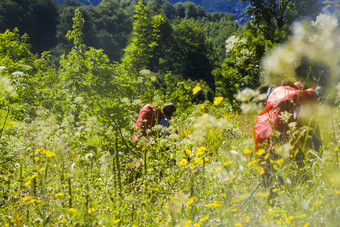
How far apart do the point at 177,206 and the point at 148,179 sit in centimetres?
103

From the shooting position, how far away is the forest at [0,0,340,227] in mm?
1913

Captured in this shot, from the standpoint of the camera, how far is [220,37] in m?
65.1

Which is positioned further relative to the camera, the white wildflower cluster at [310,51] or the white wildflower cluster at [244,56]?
the white wildflower cluster at [244,56]

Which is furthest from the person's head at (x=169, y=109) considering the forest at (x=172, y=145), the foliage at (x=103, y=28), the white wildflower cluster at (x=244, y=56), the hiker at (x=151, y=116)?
the foliage at (x=103, y=28)

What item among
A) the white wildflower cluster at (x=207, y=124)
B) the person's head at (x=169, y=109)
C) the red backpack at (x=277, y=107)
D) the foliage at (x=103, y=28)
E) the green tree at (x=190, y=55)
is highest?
the foliage at (x=103, y=28)

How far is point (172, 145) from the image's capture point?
12.7 ft

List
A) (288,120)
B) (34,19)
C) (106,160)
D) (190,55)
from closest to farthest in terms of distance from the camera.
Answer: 1. (106,160)
2. (288,120)
3. (190,55)
4. (34,19)

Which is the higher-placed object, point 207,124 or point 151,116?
point 151,116

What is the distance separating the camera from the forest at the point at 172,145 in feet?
6.28

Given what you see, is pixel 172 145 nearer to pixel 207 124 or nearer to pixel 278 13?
pixel 207 124

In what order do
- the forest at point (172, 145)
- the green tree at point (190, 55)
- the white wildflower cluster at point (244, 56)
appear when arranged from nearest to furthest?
the forest at point (172, 145), the white wildflower cluster at point (244, 56), the green tree at point (190, 55)

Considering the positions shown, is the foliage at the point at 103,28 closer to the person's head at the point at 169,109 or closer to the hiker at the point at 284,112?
the person's head at the point at 169,109

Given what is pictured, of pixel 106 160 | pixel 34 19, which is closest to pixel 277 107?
pixel 106 160

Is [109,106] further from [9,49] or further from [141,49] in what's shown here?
[141,49]
